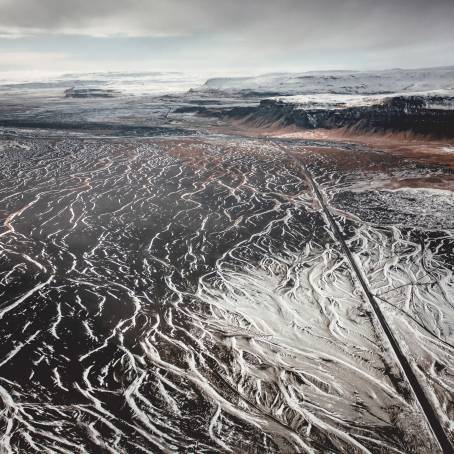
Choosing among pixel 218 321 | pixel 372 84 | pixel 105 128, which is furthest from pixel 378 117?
pixel 372 84

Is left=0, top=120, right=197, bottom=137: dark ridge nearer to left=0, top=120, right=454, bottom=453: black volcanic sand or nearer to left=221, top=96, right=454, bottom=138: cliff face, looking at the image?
left=221, top=96, right=454, bottom=138: cliff face

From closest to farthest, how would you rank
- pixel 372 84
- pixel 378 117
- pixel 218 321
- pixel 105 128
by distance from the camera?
pixel 218 321, pixel 378 117, pixel 105 128, pixel 372 84

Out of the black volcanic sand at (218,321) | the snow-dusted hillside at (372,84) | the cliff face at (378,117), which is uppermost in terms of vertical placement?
the snow-dusted hillside at (372,84)

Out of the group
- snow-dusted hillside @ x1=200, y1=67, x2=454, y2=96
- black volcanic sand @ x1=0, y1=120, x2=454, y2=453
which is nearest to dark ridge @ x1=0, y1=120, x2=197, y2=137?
black volcanic sand @ x1=0, y1=120, x2=454, y2=453

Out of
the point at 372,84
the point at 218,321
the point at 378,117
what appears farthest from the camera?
the point at 372,84

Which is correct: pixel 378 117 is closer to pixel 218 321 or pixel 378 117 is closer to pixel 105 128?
pixel 105 128

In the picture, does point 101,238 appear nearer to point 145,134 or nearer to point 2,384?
point 2,384

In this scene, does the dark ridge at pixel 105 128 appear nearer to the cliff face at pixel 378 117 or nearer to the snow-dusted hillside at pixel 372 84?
the cliff face at pixel 378 117

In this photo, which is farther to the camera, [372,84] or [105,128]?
[372,84]

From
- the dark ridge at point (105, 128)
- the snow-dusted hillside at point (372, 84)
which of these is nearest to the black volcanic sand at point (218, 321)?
the dark ridge at point (105, 128)
